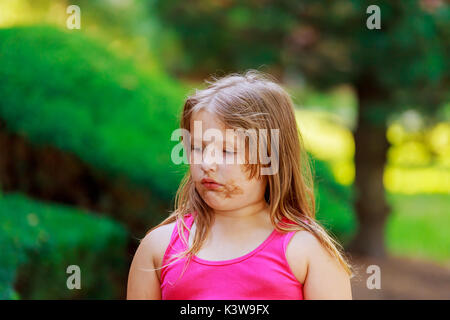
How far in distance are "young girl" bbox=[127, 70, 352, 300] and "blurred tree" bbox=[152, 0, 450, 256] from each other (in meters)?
3.57

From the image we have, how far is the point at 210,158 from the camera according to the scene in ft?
5.49

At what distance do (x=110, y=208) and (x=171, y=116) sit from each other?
75cm

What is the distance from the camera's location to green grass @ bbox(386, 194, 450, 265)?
8250 millimetres

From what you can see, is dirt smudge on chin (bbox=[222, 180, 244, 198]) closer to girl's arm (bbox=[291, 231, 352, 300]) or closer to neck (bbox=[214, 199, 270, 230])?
neck (bbox=[214, 199, 270, 230])

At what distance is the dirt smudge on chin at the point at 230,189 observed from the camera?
5.59 feet

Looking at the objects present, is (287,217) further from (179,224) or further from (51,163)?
(51,163)

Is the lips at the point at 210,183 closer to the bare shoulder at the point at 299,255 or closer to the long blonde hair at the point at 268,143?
the long blonde hair at the point at 268,143


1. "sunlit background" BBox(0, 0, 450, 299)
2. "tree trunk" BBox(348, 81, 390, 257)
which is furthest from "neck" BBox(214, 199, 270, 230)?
"tree trunk" BBox(348, 81, 390, 257)

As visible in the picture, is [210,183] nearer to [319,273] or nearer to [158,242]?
[158,242]

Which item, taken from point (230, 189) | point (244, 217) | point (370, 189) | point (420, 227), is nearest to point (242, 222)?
point (244, 217)

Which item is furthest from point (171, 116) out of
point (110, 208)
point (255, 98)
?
point (255, 98)

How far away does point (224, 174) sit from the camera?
5.54 ft

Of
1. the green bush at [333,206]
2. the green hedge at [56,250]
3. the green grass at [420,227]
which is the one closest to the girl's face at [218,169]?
the green hedge at [56,250]

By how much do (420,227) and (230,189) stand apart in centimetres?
836
